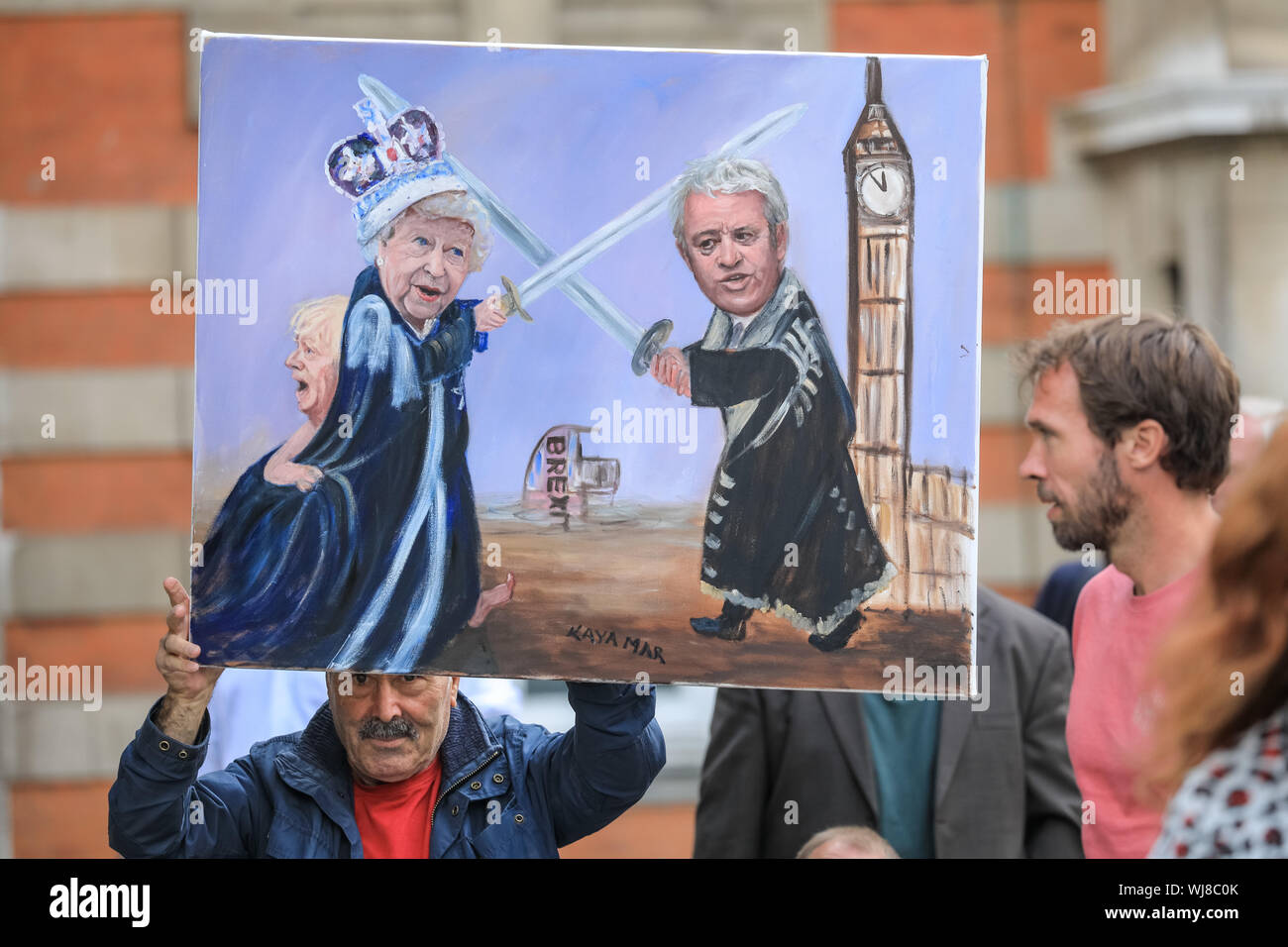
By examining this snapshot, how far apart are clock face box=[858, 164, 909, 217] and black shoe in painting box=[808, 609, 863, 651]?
649mm

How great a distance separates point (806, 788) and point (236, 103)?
1.60 meters

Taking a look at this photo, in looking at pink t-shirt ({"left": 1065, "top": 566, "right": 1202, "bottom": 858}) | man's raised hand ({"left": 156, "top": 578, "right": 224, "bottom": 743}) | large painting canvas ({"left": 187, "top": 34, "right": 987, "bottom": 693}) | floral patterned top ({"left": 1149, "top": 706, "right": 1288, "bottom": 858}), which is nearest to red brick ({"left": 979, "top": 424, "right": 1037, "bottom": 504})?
pink t-shirt ({"left": 1065, "top": 566, "right": 1202, "bottom": 858})

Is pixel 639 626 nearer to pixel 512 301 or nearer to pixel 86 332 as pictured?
pixel 512 301

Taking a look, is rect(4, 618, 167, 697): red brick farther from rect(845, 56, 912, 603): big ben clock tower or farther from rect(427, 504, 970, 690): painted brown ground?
rect(845, 56, 912, 603): big ben clock tower

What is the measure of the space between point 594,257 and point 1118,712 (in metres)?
1.28

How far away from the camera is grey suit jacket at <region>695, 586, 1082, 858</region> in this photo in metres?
2.62

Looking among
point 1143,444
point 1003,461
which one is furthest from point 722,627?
point 1003,461

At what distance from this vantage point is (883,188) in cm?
223

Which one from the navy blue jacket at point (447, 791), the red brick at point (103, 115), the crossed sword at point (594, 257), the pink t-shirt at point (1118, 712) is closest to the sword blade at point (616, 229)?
the crossed sword at point (594, 257)

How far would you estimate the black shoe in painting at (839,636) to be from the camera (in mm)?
2227

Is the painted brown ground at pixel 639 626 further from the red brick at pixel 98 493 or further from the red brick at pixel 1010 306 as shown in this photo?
the red brick at pixel 98 493

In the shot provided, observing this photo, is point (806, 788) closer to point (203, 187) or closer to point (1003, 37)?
point (203, 187)

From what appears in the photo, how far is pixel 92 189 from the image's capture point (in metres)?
5.16
